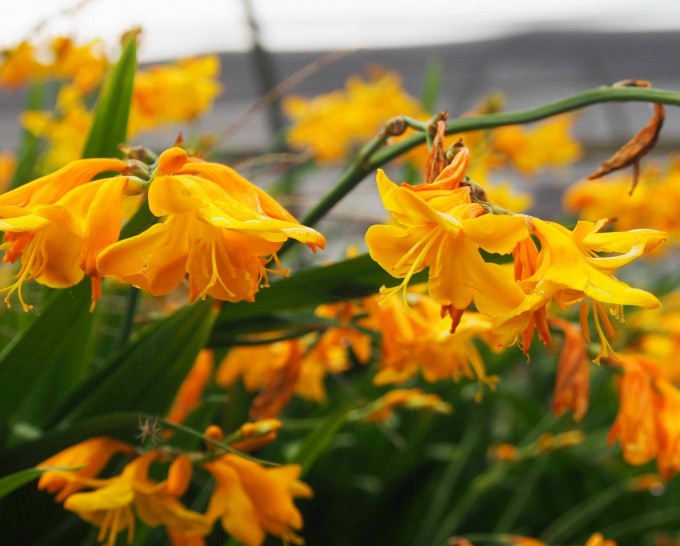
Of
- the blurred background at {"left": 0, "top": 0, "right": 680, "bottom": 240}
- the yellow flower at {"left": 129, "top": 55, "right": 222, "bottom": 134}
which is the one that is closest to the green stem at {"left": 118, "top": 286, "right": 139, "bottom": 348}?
the yellow flower at {"left": 129, "top": 55, "right": 222, "bottom": 134}

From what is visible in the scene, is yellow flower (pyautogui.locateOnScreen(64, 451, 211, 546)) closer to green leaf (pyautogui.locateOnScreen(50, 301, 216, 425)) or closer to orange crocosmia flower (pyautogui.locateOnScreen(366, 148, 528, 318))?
green leaf (pyautogui.locateOnScreen(50, 301, 216, 425))

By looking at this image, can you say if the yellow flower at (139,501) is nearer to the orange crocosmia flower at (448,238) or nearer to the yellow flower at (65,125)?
the orange crocosmia flower at (448,238)

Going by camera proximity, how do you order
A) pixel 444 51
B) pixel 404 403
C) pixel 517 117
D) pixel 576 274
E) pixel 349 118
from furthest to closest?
pixel 444 51 → pixel 349 118 → pixel 404 403 → pixel 517 117 → pixel 576 274

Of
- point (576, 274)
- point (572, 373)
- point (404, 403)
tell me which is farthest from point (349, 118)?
point (576, 274)

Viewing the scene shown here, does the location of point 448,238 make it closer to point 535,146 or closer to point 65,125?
point 65,125

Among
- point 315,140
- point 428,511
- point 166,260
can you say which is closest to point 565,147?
point 315,140
